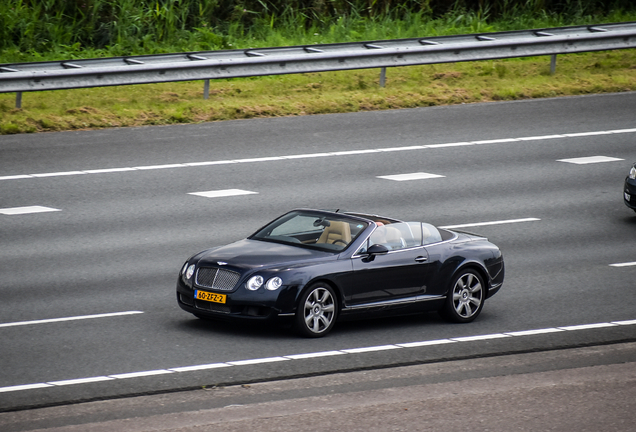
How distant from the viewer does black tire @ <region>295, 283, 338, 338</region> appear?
433 inches

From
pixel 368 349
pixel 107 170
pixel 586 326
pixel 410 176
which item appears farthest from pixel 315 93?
pixel 368 349

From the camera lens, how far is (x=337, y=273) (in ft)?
37.0

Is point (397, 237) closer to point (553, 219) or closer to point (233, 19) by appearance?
point (553, 219)

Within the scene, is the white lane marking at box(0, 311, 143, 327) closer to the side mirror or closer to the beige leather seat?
the beige leather seat

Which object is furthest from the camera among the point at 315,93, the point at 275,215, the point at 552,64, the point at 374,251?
the point at 552,64

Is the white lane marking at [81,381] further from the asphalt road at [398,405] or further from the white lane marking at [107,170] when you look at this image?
the white lane marking at [107,170]

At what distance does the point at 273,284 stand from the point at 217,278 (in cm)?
60

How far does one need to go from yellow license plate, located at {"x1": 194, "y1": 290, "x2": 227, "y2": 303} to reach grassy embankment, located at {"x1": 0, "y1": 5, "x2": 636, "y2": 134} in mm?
10174

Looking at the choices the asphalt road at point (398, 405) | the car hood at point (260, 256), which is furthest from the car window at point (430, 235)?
the asphalt road at point (398, 405)

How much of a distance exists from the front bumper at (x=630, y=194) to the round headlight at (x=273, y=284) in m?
7.42

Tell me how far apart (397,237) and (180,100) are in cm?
1150

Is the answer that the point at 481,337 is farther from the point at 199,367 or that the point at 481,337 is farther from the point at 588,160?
the point at 588,160

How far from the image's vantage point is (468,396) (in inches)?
360

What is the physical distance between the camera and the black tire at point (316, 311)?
36.1 ft
